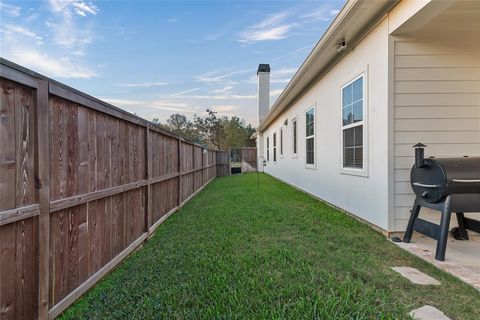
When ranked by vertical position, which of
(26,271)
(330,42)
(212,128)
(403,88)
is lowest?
(26,271)

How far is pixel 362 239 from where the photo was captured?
3928 millimetres

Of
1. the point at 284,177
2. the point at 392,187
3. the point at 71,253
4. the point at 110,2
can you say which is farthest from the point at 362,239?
the point at 284,177

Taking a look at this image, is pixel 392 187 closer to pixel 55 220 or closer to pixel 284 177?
pixel 55 220

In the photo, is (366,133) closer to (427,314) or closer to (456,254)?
(456,254)

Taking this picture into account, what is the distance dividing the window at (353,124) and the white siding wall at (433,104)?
2.78 feet

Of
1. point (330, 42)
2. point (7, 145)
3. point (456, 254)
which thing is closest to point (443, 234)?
point (456, 254)

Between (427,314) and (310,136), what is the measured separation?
657 cm

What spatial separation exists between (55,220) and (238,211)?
13.1 feet

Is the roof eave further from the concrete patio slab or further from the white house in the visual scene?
the concrete patio slab

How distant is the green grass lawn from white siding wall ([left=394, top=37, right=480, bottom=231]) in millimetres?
1085

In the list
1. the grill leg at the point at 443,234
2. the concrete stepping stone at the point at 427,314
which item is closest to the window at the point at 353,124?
the grill leg at the point at 443,234

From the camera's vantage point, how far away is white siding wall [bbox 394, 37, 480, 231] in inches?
158

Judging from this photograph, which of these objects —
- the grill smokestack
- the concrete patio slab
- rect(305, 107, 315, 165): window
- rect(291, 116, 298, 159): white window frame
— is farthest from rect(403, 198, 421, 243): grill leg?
rect(291, 116, 298, 159): white window frame

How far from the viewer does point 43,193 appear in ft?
6.10
